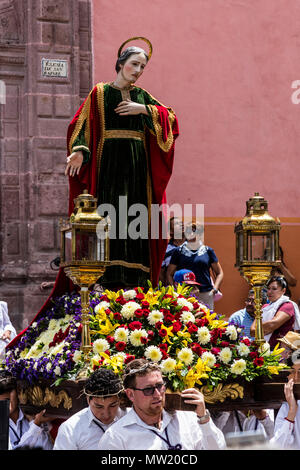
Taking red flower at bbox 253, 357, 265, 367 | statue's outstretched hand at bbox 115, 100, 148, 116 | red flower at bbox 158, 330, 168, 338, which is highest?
statue's outstretched hand at bbox 115, 100, 148, 116

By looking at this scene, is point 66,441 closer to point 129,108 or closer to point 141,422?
point 141,422

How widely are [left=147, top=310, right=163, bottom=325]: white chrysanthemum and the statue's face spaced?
1.90 m

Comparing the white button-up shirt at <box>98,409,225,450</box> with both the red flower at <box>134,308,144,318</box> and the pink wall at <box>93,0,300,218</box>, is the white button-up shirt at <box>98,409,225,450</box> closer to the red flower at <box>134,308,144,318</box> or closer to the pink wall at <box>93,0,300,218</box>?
the red flower at <box>134,308,144,318</box>

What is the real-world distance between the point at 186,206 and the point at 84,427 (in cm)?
644

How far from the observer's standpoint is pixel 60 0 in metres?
10.6

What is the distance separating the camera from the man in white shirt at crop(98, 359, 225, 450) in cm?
461

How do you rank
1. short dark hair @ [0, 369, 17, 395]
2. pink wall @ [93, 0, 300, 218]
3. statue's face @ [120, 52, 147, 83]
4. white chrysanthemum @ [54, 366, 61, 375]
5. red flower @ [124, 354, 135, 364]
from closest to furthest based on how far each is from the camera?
red flower @ [124, 354, 135, 364] < white chrysanthemum @ [54, 366, 61, 375] < short dark hair @ [0, 369, 17, 395] < statue's face @ [120, 52, 147, 83] < pink wall @ [93, 0, 300, 218]

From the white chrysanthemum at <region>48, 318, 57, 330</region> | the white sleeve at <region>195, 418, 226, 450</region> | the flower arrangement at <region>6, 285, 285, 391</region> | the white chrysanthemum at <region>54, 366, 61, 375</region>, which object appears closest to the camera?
the white sleeve at <region>195, 418, 226, 450</region>

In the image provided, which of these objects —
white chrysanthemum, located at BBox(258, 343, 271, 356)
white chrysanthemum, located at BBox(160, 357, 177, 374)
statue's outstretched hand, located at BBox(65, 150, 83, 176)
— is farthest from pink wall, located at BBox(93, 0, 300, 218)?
white chrysanthemum, located at BBox(160, 357, 177, 374)

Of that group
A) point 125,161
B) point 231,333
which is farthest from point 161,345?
point 125,161

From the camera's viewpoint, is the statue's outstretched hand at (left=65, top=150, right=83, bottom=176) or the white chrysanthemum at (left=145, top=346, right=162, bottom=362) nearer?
the white chrysanthemum at (left=145, top=346, right=162, bottom=362)

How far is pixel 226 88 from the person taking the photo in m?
11.5

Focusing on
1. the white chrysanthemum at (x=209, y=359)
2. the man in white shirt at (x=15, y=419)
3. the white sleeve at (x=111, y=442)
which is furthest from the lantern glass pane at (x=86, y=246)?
the white sleeve at (x=111, y=442)

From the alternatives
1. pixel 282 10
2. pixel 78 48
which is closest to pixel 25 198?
pixel 78 48
